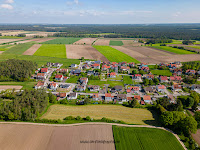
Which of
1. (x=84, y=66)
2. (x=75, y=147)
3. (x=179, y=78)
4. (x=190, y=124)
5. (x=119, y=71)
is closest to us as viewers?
(x=75, y=147)

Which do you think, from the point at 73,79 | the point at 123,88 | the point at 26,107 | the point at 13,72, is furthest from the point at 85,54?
the point at 26,107

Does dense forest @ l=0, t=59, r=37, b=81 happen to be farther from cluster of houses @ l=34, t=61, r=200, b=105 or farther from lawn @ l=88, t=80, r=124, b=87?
lawn @ l=88, t=80, r=124, b=87

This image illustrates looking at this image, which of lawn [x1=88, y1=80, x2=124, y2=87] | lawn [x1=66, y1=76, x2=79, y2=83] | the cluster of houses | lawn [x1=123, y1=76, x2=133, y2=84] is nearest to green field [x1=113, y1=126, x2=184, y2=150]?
the cluster of houses

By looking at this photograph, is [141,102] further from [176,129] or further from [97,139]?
[97,139]

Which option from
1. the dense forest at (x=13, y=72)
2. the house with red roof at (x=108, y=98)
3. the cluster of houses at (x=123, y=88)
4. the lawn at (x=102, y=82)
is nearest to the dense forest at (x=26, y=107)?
the cluster of houses at (x=123, y=88)

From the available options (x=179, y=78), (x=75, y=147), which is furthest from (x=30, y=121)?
(x=179, y=78)

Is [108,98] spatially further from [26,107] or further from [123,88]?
[26,107]
